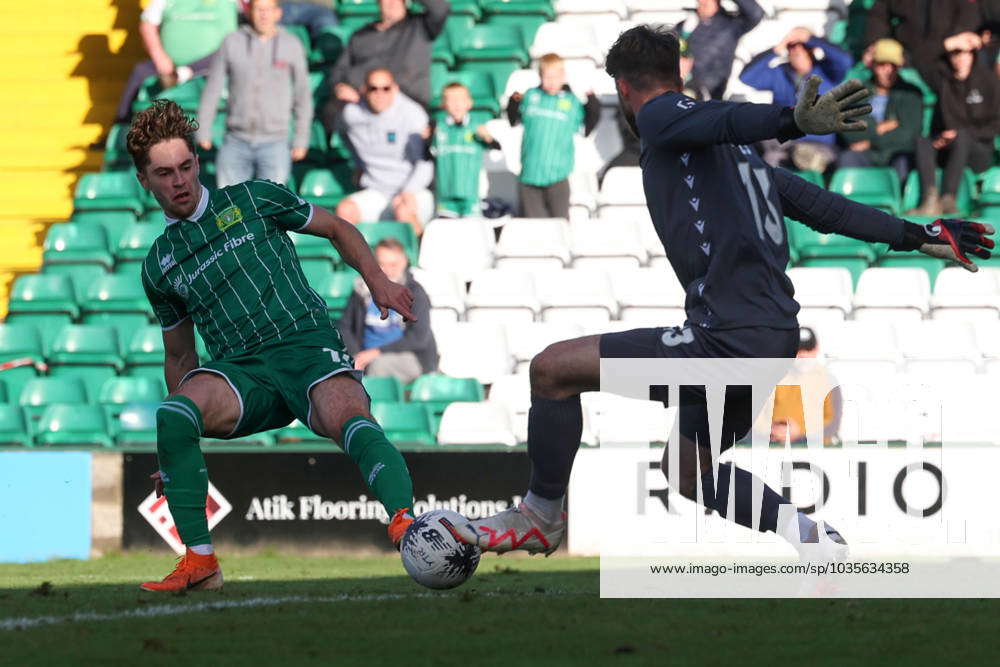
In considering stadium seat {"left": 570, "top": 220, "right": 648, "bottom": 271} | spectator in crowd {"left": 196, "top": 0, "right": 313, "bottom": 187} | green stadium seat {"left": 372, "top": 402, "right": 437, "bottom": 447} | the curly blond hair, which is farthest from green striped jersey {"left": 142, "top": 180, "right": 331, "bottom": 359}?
spectator in crowd {"left": 196, "top": 0, "right": 313, "bottom": 187}

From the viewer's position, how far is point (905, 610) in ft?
18.6

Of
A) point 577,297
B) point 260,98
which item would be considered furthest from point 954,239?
point 260,98

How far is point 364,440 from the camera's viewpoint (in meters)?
6.28

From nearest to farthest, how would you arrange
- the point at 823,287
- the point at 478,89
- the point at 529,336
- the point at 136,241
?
the point at 823,287 → the point at 529,336 → the point at 136,241 → the point at 478,89

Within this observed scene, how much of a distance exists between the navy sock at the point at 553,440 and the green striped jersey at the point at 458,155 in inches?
286

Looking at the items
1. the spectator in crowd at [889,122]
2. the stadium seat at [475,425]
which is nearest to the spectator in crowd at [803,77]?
the spectator in crowd at [889,122]

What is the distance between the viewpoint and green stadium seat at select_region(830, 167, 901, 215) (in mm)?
12773

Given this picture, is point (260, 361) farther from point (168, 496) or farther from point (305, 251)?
point (305, 251)

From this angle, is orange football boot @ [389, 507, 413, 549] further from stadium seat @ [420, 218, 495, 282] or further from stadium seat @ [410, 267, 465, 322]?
stadium seat @ [420, 218, 495, 282]

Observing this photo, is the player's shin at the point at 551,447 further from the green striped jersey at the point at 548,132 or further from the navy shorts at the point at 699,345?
the green striped jersey at the point at 548,132

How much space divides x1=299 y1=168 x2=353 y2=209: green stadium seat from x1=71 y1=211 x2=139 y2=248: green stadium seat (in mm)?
1628

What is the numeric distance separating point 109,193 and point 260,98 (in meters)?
2.12

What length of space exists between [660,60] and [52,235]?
31.5ft

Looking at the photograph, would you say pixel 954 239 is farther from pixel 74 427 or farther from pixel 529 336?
pixel 74 427
